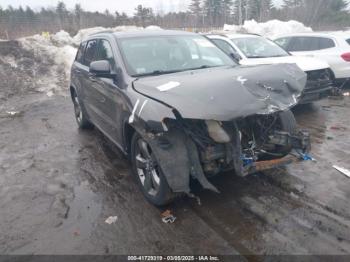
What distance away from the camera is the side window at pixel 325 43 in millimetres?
8990

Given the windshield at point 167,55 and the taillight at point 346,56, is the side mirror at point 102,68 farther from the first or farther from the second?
the taillight at point 346,56

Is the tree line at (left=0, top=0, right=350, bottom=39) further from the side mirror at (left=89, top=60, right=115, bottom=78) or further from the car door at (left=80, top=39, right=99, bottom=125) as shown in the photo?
the side mirror at (left=89, top=60, right=115, bottom=78)

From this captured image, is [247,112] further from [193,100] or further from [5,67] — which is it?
[5,67]

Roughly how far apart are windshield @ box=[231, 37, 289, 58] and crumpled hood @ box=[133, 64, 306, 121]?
4.11m

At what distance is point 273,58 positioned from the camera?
7.57 meters

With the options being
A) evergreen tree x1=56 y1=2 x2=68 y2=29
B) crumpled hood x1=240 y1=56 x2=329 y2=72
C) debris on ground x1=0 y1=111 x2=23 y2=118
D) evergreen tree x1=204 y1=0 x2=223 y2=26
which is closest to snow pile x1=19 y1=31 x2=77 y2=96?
debris on ground x1=0 y1=111 x2=23 y2=118

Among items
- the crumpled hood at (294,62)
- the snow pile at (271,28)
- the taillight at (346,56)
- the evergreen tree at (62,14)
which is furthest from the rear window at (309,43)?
the evergreen tree at (62,14)

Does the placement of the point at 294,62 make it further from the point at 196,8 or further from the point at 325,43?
the point at 196,8

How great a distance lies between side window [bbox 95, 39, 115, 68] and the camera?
4.54 metres

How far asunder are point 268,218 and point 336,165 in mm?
1796

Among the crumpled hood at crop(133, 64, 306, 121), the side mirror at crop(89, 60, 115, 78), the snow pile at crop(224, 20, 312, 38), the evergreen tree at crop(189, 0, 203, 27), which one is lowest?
the snow pile at crop(224, 20, 312, 38)

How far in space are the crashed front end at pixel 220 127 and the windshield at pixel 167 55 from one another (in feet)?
2.05

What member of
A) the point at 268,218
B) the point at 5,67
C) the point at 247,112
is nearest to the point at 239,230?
the point at 268,218

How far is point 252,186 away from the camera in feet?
13.5
